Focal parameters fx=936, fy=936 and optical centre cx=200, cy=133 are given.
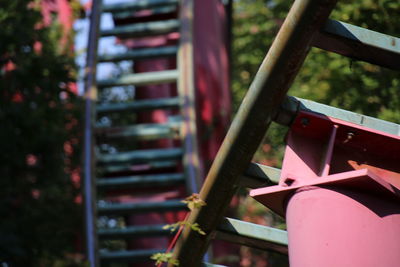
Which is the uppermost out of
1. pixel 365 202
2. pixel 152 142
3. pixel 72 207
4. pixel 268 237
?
pixel 365 202

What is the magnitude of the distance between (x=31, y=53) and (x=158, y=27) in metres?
1.62

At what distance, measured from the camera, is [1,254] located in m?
7.11

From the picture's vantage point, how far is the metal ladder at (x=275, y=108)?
12.4 ft

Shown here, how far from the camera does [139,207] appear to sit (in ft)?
31.6

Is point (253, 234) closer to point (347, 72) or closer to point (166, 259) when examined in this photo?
point (166, 259)

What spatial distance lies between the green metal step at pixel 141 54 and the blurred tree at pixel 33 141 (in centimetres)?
94

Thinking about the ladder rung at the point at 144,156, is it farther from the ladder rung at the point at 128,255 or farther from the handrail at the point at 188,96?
the ladder rung at the point at 128,255

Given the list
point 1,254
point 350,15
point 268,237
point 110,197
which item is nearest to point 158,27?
point 110,197

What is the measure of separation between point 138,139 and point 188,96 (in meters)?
0.72

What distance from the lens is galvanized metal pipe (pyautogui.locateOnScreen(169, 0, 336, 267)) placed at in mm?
3740

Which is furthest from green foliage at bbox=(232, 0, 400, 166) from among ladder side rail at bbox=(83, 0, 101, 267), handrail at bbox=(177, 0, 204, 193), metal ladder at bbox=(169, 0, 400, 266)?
metal ladder at bbox=(169, 0, 400, 266)

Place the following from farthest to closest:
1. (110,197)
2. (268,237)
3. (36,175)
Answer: (36,175), (110,197), (268,237)

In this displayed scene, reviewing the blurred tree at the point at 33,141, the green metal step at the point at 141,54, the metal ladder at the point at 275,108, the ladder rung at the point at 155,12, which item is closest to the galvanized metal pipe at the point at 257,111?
the metal ladder at the point at 275,108

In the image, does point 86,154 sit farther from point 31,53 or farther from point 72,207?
point 72,207
